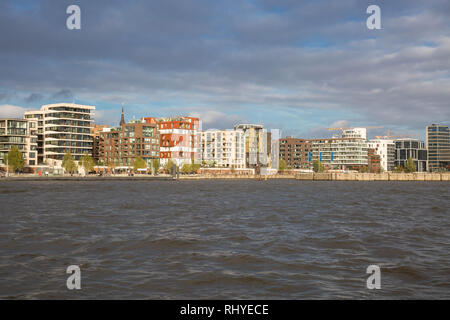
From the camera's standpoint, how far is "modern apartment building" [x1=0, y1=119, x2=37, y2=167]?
18350 cm

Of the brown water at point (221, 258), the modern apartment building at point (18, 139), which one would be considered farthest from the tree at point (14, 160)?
the brown water at point (221, 258)

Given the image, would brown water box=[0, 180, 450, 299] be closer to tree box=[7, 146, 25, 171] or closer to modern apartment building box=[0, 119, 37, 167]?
tree box=[7, 146, 25, 171]

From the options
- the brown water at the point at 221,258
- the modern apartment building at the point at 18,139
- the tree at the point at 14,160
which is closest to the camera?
the brown water at the point at 221,258

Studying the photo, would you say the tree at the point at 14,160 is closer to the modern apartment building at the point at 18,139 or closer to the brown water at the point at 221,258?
the modern apartment building at the point at 18,139

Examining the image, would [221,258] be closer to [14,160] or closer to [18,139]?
[14,160]

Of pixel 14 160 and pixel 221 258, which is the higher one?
pixel 14 160

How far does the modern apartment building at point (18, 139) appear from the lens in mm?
183500

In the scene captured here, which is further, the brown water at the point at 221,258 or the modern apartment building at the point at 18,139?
the modern apartment building at the point at 18,139

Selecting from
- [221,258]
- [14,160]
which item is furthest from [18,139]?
[221,258]

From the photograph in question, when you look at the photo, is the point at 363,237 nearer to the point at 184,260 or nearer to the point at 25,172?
the point at 184,260

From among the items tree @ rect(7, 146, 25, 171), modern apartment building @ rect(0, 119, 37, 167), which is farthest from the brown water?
modern apartment building @ rect(0, 119, 37, 167)

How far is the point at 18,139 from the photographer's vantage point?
18688 centimetres

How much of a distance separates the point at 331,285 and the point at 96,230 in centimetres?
1716

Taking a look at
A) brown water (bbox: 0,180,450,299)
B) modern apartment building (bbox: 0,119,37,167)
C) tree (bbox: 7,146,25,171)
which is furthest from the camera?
modern apartment building (bbox: 0,119,37,167)
